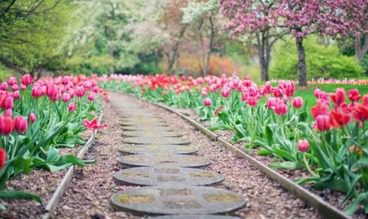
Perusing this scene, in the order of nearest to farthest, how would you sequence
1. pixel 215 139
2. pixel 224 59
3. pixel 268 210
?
pixel 268 210 → pixel 215 139 → pixel 224 59

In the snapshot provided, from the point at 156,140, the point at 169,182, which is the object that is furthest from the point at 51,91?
the point at 156,140

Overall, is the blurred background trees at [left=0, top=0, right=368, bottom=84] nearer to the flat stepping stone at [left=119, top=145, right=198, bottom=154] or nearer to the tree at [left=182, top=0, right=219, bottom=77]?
the tree at [left=182, top=0, right=219, bottom=77]

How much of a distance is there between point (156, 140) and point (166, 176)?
3.30 metres

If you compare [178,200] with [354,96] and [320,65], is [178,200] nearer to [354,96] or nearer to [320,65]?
[354,96]

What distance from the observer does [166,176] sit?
19.4ft

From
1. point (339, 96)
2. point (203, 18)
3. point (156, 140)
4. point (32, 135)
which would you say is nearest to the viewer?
point (339, 96)

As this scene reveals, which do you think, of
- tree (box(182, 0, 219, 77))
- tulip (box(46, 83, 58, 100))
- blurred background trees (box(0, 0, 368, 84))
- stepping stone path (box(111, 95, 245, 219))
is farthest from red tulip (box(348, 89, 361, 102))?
tree (box(182, 0, 219, 77))

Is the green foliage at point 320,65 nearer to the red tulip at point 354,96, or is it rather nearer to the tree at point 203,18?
the tree at point 203,18

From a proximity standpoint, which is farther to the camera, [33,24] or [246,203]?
[33,24]

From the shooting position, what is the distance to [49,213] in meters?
4.06

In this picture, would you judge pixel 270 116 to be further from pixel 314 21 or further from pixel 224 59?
pixel 224 59

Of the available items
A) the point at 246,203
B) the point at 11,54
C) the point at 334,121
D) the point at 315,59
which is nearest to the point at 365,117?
the point at 334,121

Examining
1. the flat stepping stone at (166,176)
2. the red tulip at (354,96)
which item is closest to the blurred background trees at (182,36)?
the flat stepping stone at (166,176)

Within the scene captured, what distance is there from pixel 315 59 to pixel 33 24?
1415cm
